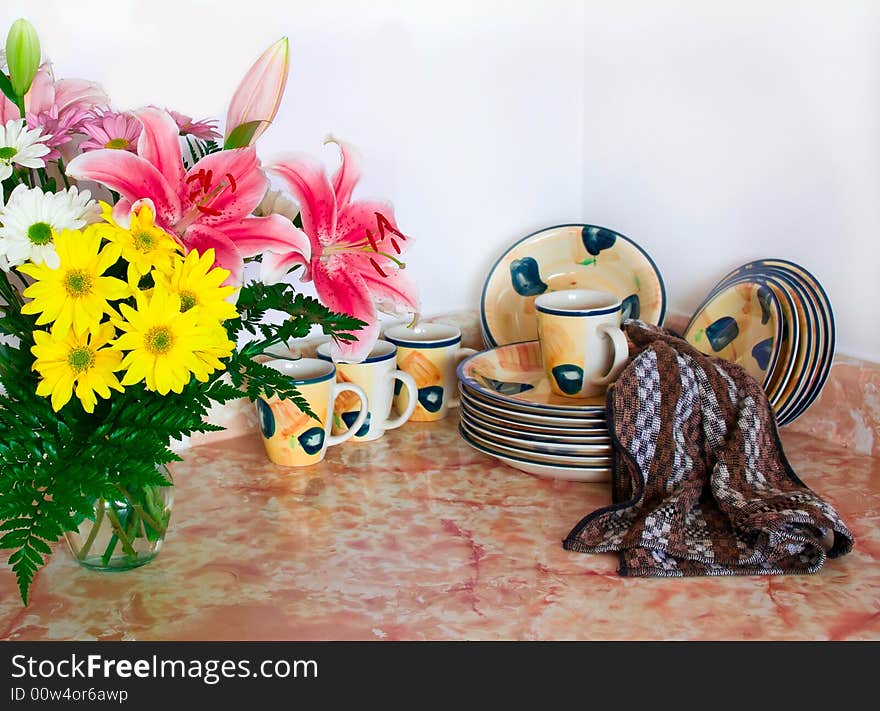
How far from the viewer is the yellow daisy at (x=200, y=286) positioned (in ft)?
2.43

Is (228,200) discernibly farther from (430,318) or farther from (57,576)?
(430,318)

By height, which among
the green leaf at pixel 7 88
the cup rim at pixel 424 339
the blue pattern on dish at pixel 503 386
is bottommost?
the blue pattern on dish at pixel 503 386

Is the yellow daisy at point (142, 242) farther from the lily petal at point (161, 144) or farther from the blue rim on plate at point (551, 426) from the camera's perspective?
the blue rim on plate at point (551, 426)

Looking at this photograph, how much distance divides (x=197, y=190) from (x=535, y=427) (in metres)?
0.51

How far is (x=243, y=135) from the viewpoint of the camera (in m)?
0.85

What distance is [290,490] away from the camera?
3.81 feet

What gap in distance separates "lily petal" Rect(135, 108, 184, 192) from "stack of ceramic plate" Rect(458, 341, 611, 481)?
1.66ft

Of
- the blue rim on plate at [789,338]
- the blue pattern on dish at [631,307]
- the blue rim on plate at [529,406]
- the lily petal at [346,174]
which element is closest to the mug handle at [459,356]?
the blue rim on plate at [529,406]

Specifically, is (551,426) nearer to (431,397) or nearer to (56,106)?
(431,397)

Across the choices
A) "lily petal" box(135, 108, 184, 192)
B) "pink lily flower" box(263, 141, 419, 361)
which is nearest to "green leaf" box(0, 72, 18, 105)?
"lily petal" box(135, 108, 184, 192)

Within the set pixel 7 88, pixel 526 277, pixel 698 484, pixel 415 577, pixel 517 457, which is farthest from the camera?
pixel 526 277

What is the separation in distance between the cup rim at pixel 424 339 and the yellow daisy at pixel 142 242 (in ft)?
2.02

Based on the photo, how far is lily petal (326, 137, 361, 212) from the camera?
903 millimetres

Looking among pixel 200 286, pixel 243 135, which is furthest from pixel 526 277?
pixel 200 286
